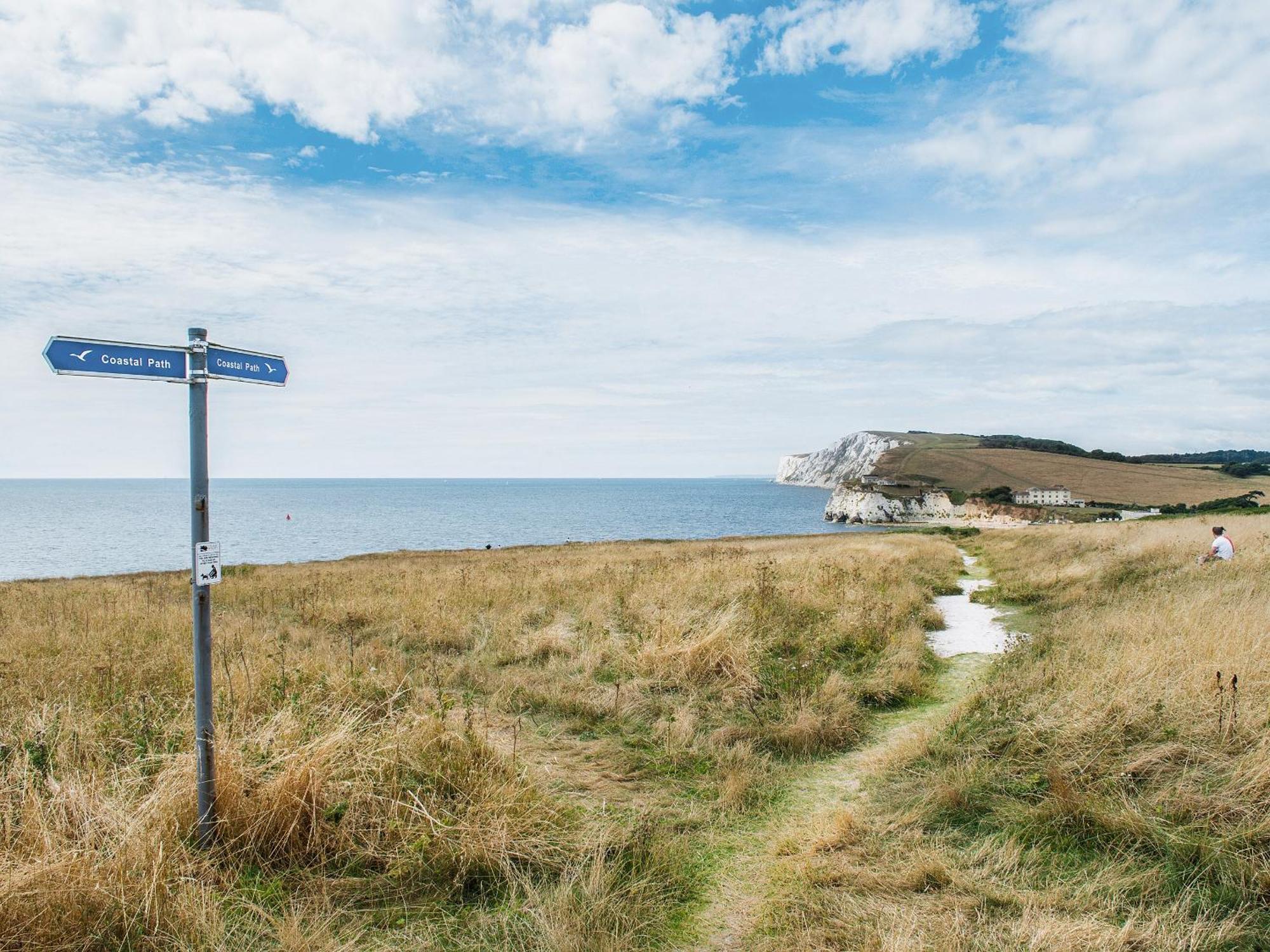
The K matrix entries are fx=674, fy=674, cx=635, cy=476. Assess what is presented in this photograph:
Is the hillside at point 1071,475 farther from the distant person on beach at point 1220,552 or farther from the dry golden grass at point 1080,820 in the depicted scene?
the dry golden grass at point 1080,820

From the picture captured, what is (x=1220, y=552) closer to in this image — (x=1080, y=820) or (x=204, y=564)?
(x=1080, y=820)

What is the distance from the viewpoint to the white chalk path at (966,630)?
34.4ft

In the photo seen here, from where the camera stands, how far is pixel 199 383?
3785mm

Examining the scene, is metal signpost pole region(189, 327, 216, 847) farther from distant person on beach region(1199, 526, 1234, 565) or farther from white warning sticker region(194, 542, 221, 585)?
distant person on beach region(1199, 526, 1234, 565)

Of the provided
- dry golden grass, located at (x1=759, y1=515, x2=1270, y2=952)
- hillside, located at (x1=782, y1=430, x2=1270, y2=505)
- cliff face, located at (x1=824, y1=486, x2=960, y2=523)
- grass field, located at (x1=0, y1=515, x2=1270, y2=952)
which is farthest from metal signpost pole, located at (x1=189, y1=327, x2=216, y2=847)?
cliff face, located at (x1=824, y1=486, x2=960, y2=523)

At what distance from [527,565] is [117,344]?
64.4 feet

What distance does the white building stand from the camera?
3846 inches

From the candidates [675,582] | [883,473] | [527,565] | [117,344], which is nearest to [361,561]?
[527,565]

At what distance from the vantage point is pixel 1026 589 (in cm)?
1534

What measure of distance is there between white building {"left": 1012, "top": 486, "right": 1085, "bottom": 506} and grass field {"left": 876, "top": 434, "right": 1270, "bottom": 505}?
13.5ft

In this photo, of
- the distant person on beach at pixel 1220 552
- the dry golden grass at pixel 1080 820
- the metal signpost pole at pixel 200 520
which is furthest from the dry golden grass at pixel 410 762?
the distant person on beach at pixel 1220 552

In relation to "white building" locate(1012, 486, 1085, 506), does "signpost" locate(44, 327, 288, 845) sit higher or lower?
higher

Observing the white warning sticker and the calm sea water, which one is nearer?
the white warning sticker

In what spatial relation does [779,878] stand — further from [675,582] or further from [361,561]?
[361,561]
